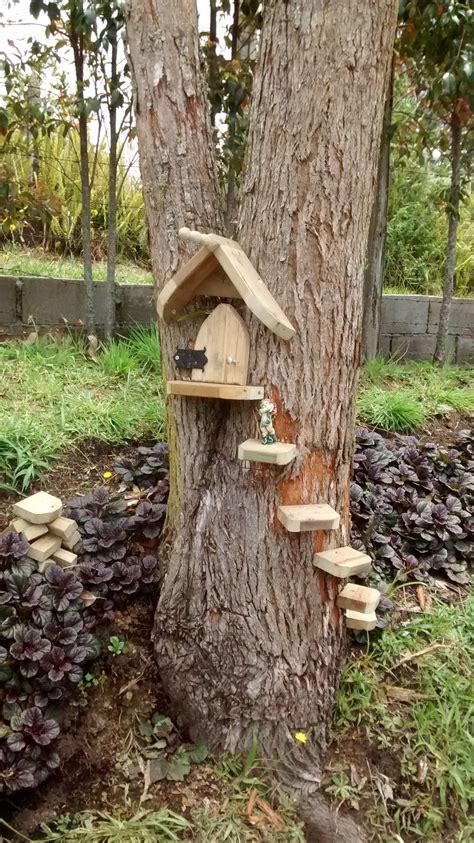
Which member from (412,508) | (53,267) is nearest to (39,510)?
(412,508)

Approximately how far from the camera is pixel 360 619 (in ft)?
6.16

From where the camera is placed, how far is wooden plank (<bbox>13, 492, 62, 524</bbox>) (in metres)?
2.04

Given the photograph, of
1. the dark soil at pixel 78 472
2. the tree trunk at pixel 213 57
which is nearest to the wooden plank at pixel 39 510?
the dark soil at pixel 78 472

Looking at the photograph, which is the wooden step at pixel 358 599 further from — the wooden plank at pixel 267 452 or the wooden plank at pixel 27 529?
the wooden plank at pixel 27 529

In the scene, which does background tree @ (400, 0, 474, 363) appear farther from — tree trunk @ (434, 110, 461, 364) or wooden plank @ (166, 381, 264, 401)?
wooden plank @ (166, 381, 264, 401)

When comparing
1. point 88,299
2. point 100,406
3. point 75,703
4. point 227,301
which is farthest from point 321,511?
point 88,299

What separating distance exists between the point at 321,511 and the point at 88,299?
3.04 meters

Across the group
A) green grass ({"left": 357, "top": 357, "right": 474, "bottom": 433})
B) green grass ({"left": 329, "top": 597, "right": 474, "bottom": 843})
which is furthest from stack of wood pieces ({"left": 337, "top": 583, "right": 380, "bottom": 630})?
green grass ({"left": 357, "top": 357, "right": 474, "bottom": 433})

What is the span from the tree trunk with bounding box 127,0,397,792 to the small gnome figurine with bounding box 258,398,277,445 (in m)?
0.04

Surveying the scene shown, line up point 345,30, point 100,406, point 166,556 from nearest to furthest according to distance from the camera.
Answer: point 345,30 < point 166,556 < point 100,406

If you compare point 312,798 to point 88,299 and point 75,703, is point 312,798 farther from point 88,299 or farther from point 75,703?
point 88,299

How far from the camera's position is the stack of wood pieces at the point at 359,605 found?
1.85 meters

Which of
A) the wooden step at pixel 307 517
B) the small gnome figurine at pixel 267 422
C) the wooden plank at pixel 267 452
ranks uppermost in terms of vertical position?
the small gnome figurine at pixel 267 422

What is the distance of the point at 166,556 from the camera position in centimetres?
214
